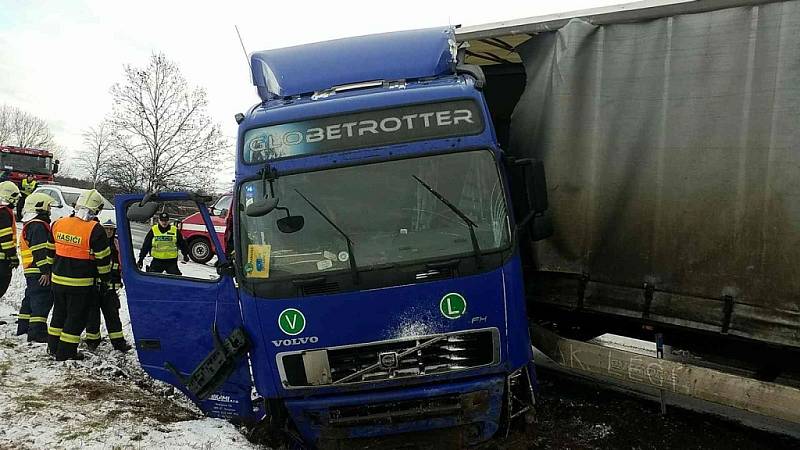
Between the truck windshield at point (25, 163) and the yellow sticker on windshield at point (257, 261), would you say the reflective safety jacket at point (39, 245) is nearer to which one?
the yellow sticker on windshield at point (257, 261)

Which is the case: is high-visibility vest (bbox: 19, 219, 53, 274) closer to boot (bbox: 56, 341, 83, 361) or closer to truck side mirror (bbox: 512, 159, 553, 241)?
boot (bbox: 56, 341, 83, 361)

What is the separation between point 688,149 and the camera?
405 centimetres

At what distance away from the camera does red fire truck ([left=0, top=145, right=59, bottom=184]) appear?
80.7 feet

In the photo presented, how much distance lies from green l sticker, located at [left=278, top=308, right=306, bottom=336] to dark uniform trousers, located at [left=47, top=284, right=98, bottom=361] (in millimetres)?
3323

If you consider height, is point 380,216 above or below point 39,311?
above

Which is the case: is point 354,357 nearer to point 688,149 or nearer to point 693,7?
point 688,149

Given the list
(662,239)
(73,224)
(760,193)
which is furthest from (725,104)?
(73,224)

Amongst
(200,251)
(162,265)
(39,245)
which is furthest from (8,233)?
(200,251)

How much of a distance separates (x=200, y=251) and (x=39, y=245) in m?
7.25

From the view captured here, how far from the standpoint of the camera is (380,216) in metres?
3.99

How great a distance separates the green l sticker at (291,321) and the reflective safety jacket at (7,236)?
5.31m

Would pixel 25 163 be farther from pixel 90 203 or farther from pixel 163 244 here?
pixel 90 203

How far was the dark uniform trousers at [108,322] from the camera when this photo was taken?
6582 mm

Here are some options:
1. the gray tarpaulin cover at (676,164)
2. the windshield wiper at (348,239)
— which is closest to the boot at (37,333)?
the windshield wiper at (348,239)
